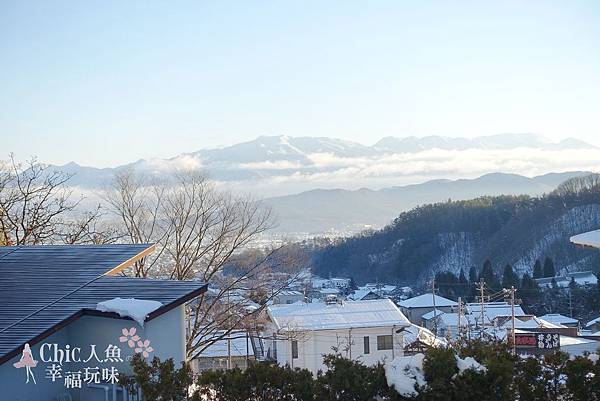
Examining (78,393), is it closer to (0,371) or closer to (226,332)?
(0,371)

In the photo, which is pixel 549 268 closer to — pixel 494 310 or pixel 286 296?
pixel 494 310

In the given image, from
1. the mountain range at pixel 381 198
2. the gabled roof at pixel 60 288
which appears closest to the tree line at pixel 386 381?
the gabled roof at pixel 60 288

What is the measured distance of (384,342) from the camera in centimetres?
1941

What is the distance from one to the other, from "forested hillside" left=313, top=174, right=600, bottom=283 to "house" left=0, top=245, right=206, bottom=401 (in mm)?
53058

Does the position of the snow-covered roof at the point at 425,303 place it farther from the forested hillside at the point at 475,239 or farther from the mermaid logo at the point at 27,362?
the mermaid logo at the point at 27,362

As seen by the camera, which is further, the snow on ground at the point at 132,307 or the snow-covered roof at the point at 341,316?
the snow-covered roof at the point at 341,316

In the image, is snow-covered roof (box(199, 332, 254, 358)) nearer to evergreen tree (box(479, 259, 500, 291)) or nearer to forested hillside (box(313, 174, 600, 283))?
evergreen tree (box(479, 259, 500, 291))

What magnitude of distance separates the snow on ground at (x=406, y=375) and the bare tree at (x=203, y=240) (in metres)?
6.81

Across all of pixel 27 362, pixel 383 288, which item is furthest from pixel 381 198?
pixel 27 362

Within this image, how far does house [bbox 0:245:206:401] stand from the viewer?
18.6ft

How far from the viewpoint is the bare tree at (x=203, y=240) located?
12.1m

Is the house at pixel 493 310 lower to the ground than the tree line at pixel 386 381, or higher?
lower

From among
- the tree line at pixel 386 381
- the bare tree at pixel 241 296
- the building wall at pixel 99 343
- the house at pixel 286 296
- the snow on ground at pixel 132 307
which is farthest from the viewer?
the house at pixel 286 296

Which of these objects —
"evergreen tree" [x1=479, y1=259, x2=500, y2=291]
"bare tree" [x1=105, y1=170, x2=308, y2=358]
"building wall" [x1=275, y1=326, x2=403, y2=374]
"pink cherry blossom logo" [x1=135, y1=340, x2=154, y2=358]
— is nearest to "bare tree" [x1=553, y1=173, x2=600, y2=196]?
"evergreen tree" [x1=479, y1=259, x2=500, y2=291]
